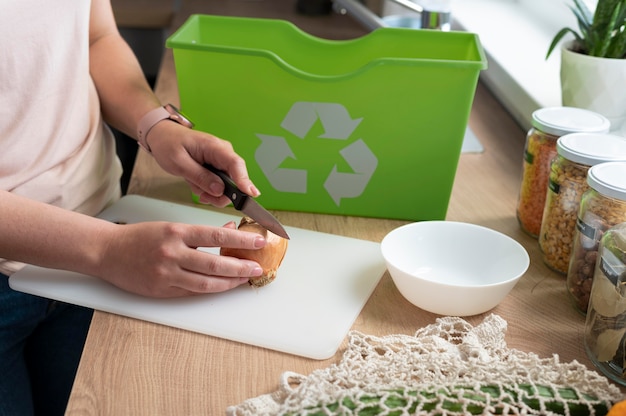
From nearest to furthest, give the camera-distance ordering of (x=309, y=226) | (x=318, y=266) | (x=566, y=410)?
(x=566, y=410) → (x=318, y=266) → (x=309, y=226)

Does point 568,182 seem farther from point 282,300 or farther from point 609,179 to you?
point 282,300

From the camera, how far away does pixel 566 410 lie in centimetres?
63

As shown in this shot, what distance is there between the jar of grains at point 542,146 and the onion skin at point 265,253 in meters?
0.34

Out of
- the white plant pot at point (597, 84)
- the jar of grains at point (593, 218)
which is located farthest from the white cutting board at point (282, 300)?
the white plant pot at point (597, 84)

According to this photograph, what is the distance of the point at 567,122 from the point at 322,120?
1.00ft

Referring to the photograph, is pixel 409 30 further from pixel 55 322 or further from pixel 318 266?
pixel 55 322

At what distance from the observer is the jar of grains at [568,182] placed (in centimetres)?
79

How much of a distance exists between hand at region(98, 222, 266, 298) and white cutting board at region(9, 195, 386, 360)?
0.02 metres

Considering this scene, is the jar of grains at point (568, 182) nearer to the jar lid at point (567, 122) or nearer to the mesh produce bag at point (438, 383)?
the jar lid at point (567, 122)

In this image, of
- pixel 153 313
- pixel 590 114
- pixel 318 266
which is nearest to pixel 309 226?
pixel 318 266

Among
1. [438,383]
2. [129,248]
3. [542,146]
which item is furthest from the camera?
[542,146]

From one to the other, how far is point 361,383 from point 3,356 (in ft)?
1.59

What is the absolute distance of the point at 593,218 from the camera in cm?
74

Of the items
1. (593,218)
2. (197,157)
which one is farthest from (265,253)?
(593,218)
